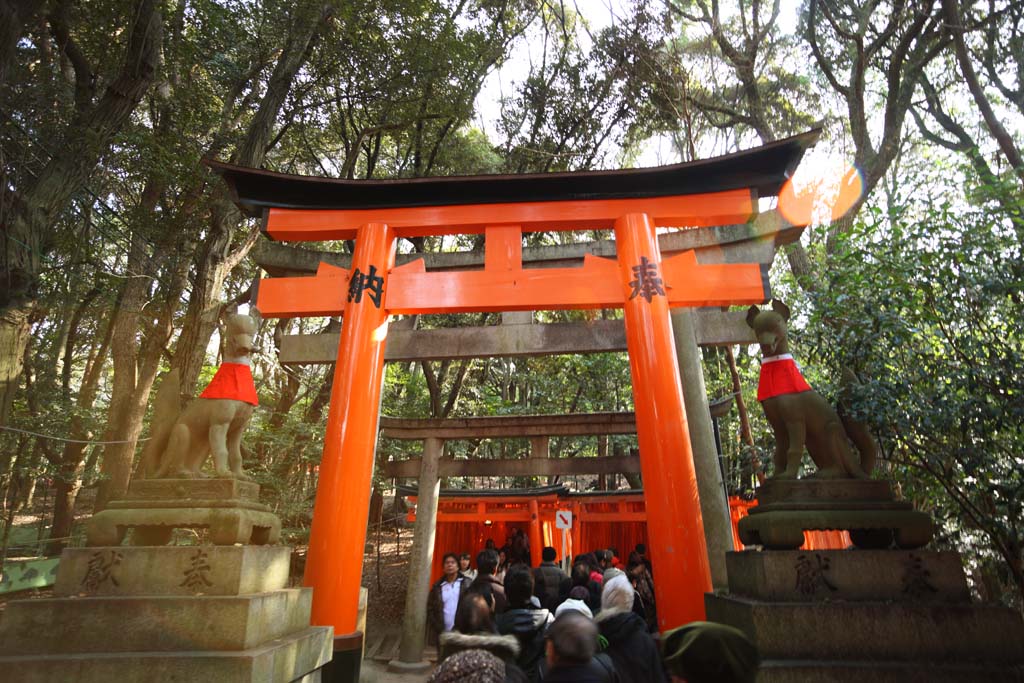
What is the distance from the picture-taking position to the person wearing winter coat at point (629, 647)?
114 inches

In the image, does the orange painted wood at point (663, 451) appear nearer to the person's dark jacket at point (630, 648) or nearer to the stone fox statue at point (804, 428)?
the stone fox statue at point (804, 428)

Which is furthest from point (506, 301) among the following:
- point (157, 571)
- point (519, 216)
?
point (157, 571)

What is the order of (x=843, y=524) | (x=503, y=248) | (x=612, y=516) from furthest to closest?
(x=612, y=516) < (x=503, y=248) < (x=843, y=524)

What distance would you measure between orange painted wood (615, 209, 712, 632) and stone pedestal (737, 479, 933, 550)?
0.79m

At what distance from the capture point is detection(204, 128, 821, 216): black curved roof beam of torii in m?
5.73

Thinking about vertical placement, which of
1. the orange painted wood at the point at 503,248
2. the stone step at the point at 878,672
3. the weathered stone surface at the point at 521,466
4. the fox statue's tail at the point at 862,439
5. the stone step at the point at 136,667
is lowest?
the stone step at the point at 878,672

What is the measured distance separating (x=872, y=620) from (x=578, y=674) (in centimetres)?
219

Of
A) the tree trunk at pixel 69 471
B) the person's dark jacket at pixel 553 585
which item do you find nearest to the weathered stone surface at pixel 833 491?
the person's dark jacket at pixel 553 585

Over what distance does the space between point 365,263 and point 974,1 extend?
11341 millimetres

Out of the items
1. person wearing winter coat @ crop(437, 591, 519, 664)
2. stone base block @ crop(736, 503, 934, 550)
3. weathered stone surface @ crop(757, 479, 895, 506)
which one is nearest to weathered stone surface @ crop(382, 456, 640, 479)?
weathered stone surface @ crop(757, 479, 895, 506)

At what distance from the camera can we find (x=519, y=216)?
235 inches

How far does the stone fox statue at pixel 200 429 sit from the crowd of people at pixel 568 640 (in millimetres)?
2012

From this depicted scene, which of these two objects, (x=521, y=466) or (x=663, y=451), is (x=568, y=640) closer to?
(x=663, y=451)

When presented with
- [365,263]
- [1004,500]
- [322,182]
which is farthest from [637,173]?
[1004,500]
